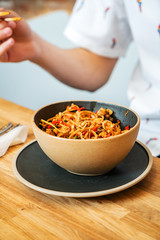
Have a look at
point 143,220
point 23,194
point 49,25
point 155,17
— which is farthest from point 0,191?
point 49,25

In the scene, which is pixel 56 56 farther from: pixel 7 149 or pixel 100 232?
pixel 100 232

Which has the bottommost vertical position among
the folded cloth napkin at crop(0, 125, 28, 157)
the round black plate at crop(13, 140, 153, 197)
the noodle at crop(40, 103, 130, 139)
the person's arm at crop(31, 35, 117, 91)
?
the person's arm at crop(31, 35, 117, 91)

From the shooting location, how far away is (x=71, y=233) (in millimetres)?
529

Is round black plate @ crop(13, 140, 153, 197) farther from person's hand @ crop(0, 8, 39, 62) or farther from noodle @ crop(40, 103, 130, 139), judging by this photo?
person's hand @ crop(0, 8, 39, 62)

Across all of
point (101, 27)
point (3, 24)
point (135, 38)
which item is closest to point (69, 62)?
point (101, 27)

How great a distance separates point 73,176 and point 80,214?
0.34 feet

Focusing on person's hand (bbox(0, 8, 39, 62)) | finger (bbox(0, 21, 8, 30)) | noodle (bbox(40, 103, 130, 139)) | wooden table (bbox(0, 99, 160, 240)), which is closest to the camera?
wooden table (bbox(0, 99, 160, 240))

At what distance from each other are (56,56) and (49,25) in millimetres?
3443

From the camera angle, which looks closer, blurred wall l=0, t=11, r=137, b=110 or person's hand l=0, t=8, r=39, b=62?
person's hand l=0, t=8, r=39, b=62

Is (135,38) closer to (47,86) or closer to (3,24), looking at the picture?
(3,24)

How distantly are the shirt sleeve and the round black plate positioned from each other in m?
0.62

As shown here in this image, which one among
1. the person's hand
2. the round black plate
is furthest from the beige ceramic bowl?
the person's hand

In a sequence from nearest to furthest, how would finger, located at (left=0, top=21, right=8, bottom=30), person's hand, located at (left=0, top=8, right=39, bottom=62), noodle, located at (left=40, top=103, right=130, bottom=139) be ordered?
noodle, located at (left=40, top=103, right=130, bottom=139) < finger, located at (left=0, top=21, right=8, bottom=30) < person's hand, located at (left=0, top=8, right=39, bottom=62)

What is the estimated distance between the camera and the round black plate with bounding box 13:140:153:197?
607 millimetres
